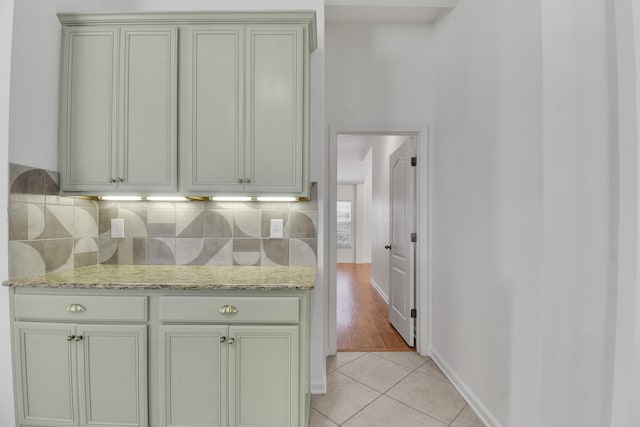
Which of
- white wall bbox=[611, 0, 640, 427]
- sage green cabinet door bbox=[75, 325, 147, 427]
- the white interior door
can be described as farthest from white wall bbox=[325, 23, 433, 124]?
white wall bbox=[611, 0, 640, 427]

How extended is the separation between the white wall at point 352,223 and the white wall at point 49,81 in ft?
22.2

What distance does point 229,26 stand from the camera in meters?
1.80

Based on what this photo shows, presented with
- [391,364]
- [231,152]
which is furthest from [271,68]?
[391,364]

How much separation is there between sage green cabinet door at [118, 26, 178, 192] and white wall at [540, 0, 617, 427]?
188cm

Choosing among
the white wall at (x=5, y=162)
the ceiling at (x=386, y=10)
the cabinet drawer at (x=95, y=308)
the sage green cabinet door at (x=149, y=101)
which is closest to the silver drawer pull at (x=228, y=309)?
the cabinet drawer at (x=95, y=308)

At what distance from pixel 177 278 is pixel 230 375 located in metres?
0.58

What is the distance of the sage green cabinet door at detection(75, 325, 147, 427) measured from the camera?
1.52 m

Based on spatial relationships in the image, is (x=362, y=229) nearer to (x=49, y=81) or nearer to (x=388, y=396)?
(x=388, y=396)

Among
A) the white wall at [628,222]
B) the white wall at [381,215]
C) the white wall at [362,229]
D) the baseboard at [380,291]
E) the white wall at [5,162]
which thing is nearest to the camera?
Answer: the white wall at [628,222]

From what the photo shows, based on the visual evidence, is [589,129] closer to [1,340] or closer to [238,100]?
[238,100]

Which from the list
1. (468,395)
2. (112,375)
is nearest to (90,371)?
(112,375)

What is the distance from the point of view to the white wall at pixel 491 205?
1.44m

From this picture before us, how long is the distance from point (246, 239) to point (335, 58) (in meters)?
1.81

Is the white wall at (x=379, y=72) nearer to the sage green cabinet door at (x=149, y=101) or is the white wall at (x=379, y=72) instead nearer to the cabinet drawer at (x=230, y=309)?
the sage green cabinet door at (x=149, y=101)
